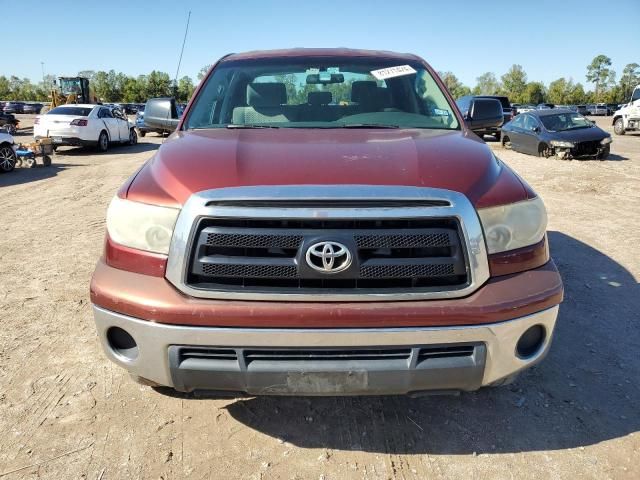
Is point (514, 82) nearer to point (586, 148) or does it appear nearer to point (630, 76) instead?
point (630, 76)

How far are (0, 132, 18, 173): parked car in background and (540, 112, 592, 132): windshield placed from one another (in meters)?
15.1

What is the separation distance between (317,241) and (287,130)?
3.97 feet

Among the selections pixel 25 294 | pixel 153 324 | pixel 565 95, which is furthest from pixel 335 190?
pixel 565 95

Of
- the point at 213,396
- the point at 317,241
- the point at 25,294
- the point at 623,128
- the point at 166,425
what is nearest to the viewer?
the point at 317,241

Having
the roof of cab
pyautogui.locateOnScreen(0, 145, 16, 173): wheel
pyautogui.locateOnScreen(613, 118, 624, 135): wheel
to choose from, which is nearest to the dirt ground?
the roof of cab

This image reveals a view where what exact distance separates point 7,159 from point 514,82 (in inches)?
4443

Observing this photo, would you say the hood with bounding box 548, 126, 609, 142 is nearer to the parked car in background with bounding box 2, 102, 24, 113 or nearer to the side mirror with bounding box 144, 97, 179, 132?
the side mirror with bounding box 144, 97, 179, 132

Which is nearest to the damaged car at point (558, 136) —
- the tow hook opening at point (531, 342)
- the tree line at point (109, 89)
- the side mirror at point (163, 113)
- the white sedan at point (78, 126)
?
the side mirror at point (163, 113)

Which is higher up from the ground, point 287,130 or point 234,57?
point 234,57

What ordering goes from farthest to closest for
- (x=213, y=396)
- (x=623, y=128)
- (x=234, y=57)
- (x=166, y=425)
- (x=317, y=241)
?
1. (x=623, y=128)
2. (x=234, y=57)
3. (x=166, y=425)
4. (x=213, y=396)
5. (x=317, y=241)

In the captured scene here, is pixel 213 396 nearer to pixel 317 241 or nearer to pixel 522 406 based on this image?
pixel 317 241

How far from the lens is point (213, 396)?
2.19 m

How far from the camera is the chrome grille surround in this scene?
2.01 meters

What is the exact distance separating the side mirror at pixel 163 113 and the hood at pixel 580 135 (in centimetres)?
1313
